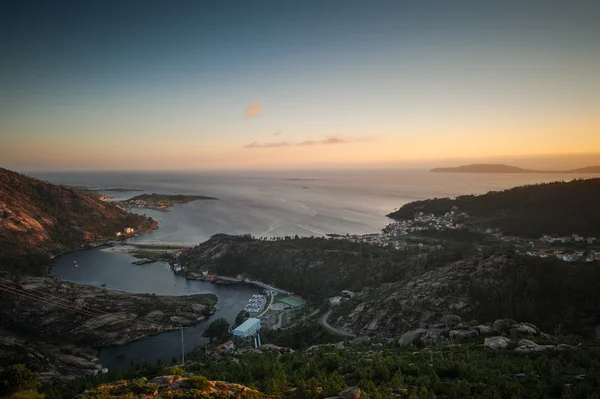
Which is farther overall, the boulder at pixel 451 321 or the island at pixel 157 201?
the island at pixel 157 201

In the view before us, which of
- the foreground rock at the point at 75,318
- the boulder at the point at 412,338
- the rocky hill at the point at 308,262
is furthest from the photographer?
the rocky hill at the point at 308,262

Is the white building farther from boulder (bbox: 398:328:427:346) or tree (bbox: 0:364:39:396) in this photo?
tree (bbox: 0:364:39:396)

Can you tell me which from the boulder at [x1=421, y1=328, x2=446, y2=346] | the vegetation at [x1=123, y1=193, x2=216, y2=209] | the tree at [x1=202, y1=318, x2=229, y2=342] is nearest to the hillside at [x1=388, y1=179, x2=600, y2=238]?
the boulder at [x1=421, y1=328, x2=446, y2=346]

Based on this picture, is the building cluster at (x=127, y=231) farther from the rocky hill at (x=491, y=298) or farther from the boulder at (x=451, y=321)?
the boulder at (x=451, y=321)

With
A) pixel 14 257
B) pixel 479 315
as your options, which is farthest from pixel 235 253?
pixel 479 315

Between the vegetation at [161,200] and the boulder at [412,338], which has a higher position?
the vegetation at [161,200]

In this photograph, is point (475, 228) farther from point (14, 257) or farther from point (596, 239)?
point (14, 257)

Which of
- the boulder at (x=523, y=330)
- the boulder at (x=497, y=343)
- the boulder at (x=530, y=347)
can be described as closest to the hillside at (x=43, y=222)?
the boulder at (x=497, y=343)

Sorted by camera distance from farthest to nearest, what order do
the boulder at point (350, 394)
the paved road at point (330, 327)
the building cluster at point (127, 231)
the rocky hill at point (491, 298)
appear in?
the building cluster at point (127, 231) → the paved road at point (330, 327) → the rocky hill at point (491, 298) → the boulder at point (350, 394)
